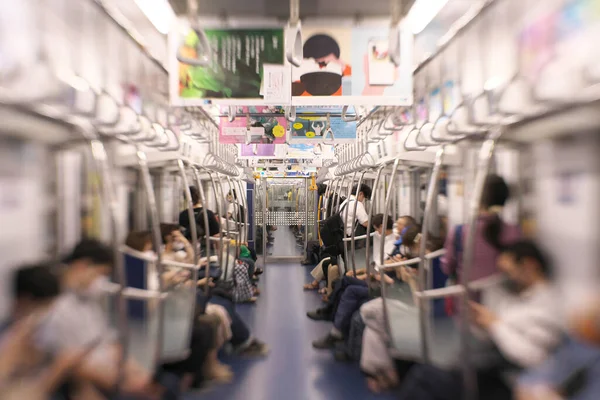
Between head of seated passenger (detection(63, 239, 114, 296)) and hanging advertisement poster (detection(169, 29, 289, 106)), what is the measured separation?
5.35 ft

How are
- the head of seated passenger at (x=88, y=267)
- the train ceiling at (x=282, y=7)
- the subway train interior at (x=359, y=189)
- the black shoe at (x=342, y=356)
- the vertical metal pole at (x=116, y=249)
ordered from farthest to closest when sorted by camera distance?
the black shoe at (x=342, y=356)
the train ceiling at (x=282, y=7)
the vertical metal pole at (x=116, y=249)
the head of seated passenger at (x=88, y=267)
the subway train interior at (x=359, y=189)

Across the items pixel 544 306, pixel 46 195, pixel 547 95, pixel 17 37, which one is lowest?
pixel 544 306

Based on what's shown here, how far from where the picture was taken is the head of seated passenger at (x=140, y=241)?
1.93 m

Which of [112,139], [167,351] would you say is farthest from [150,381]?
[112,139]

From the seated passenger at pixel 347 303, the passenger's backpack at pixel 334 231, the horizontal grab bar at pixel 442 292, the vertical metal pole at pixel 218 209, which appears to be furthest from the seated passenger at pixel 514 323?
the passenger's backpack at pixel 334 231

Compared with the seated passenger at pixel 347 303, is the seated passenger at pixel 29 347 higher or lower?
higher

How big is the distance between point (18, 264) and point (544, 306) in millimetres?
1696

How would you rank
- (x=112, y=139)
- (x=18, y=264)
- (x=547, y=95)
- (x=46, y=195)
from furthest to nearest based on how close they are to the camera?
(x=112, y=139), (x=547, y=95), (x=46, y=195), (x=18, y=264)

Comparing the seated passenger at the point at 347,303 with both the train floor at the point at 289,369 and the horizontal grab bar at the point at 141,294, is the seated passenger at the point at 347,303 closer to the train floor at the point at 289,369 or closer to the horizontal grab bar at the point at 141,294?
the train floor at the point at 289,369

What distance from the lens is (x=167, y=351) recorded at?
2371 millimetres

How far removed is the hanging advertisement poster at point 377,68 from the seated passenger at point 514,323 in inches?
70.3

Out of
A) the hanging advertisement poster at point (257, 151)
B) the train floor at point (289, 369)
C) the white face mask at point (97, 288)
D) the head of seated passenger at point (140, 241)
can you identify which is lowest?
the train floor at point (289, 369)

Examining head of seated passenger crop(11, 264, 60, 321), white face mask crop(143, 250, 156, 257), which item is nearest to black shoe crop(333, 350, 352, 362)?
white face mask crop(143, 250, 156, 257)

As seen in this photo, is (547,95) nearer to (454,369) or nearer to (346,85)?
(454,369)
